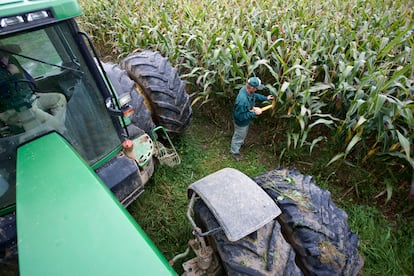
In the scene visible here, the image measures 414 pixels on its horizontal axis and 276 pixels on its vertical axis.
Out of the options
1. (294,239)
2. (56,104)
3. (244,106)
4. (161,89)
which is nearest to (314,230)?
(294,239)

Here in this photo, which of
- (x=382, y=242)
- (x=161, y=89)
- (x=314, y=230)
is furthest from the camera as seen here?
(x=161, y=89)

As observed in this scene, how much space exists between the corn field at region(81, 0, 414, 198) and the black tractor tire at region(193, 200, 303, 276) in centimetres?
113

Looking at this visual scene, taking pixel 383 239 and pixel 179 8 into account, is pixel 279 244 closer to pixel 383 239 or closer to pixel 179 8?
pixel 383 239

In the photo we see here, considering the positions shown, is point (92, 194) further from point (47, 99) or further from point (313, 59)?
point (313, 59)

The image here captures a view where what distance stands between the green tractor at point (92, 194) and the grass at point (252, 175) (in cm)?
49

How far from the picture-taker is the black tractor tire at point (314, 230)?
1370mm

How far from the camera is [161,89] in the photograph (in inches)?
95.2

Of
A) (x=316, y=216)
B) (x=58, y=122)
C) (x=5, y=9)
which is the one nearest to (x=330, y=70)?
(x=316, y=216)

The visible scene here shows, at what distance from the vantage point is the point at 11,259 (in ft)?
4.39

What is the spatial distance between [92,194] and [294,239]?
0.99m

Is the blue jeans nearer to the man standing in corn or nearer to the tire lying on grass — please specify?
the man standing in corn

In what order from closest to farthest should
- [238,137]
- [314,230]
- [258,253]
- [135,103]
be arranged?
[258,253] < [314,230] < [135,103] < [238,137]

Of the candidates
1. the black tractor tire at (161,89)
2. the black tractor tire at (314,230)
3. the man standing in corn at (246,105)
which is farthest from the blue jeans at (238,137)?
the black tractor tire at (314,230)

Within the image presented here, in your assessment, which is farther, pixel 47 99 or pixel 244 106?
pixel 244 106
